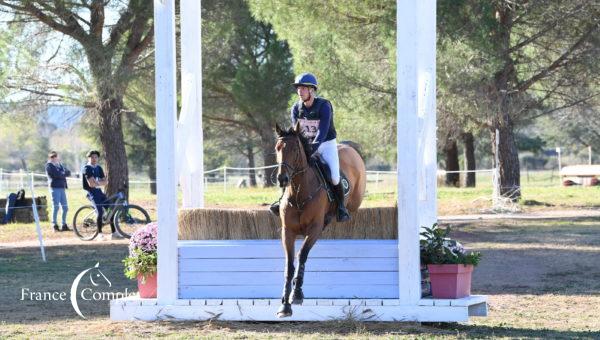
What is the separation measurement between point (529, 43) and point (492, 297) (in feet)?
45.2

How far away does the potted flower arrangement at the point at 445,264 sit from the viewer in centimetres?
909

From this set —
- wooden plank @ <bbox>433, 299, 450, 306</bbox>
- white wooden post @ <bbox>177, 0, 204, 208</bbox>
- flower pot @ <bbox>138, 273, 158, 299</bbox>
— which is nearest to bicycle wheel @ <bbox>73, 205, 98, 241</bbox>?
white wooden post @ <bbox>177, 0, 204, 208</bbox>

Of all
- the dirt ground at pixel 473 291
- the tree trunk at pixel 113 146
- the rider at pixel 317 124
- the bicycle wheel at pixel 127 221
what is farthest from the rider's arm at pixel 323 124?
the tree trunk at pixel 113 146

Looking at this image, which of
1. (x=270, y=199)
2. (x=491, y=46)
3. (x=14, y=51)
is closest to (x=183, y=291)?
(x=14, y=51)

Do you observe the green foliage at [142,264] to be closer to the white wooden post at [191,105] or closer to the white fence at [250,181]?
the white wooden post at [191,105]

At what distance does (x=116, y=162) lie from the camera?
23938 millimetres

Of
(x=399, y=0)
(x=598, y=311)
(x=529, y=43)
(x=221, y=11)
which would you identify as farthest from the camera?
(x=529, y=43)

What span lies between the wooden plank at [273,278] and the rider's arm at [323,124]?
4.09 ft

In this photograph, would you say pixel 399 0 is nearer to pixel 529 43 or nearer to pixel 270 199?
pixel 529 43

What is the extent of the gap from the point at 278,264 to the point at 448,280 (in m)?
1.58

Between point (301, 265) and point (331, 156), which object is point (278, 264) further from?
point (331, 156)

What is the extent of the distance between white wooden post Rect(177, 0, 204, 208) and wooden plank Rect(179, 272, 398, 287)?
1315 mm
